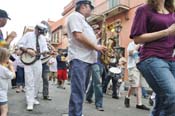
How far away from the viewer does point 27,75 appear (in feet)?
21.5

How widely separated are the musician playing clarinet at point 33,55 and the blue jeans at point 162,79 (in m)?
3.30

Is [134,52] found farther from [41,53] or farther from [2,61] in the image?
[2,61]

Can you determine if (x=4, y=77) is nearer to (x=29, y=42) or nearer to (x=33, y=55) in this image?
(x=33, y=55)

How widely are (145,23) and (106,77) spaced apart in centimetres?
702

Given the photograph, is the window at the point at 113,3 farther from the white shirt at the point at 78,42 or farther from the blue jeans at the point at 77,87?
the blue jeans at the point at 77,87

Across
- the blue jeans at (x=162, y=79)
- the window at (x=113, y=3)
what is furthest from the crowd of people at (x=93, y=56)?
the window at (x=113, y=3)

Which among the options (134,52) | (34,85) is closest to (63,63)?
(134,52)

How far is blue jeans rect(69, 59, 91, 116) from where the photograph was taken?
454 centimetres

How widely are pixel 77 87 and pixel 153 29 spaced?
147cm

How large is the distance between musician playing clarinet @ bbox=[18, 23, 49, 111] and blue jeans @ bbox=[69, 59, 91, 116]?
1.91m

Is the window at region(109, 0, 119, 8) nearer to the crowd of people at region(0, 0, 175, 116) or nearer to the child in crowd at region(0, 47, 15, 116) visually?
the crowd of people at region(0, 0, 175, 116)

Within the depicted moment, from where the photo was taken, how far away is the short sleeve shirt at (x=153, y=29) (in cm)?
347

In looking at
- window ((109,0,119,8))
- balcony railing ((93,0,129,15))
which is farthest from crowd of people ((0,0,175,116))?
window ((109,0,119,8))

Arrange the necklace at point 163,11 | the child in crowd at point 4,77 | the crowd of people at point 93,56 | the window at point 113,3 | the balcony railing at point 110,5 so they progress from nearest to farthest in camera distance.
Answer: the crowd of people at point 93,56
the necklace at point 163,11
the child in crowd at point 4,77
the balcony railing at point 110,5
the window at point 113,3
